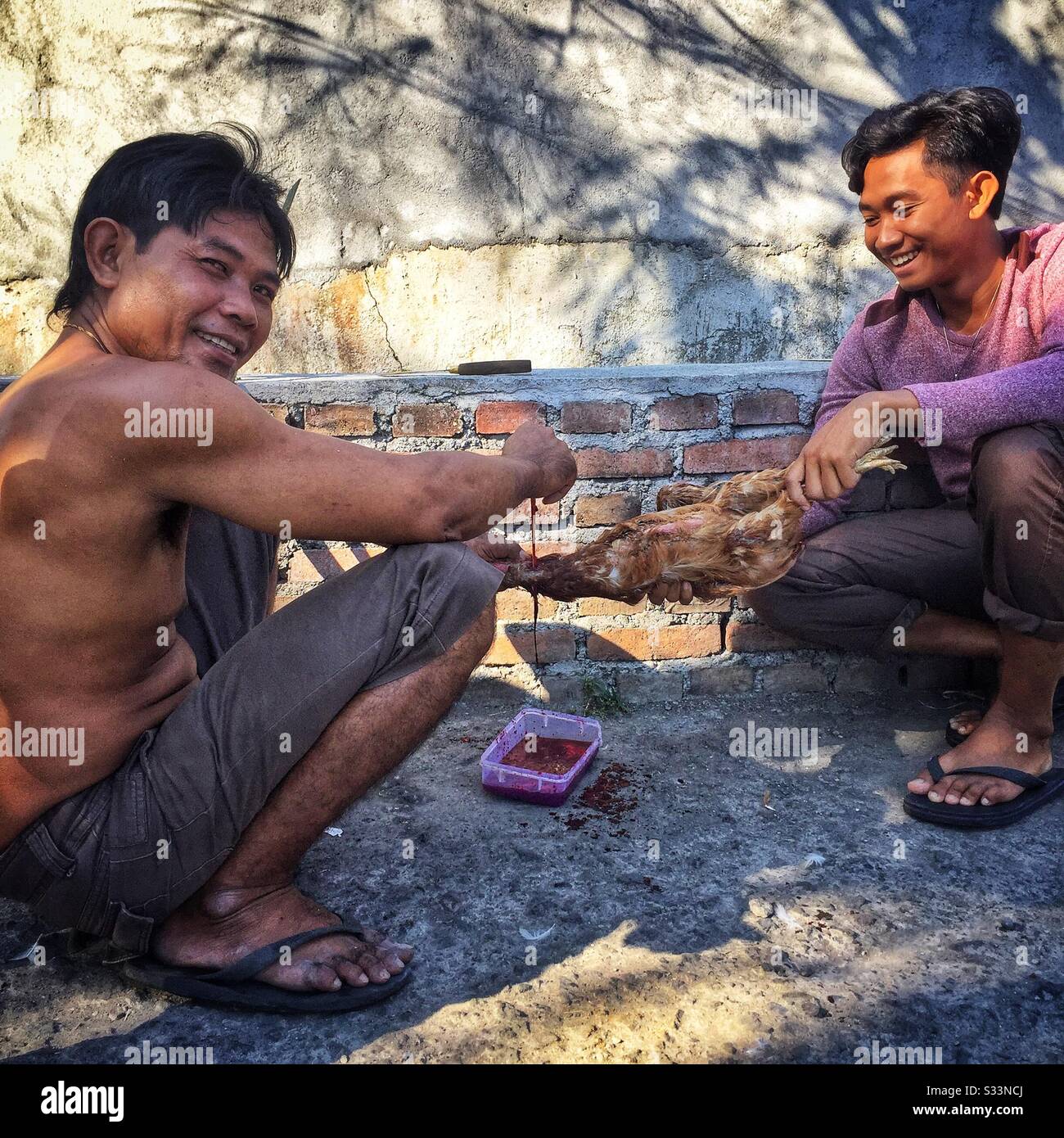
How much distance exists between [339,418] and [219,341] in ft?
3.78

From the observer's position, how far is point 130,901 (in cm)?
186

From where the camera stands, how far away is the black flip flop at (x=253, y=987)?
185 centimetres

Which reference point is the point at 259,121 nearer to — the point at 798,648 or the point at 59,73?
the point at 59,73

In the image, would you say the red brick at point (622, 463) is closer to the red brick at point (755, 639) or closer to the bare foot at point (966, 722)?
the red brick at point (755, 639)

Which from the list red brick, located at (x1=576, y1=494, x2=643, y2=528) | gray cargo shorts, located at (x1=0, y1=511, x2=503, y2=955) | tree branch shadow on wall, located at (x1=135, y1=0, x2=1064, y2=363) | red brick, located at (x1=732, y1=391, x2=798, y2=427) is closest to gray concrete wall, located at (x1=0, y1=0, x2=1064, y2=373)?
tree branch shadow on wall, located at (x1=135, y1=0, x2=1064, y2=363)

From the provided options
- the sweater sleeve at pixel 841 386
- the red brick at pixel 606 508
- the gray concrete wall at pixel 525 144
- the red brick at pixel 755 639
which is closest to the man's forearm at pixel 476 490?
the red brick at pixel 606 508

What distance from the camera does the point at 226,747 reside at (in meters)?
1.83

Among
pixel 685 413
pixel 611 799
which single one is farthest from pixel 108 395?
pixel 685 413

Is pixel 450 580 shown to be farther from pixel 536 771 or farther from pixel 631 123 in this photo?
pixel 631 123

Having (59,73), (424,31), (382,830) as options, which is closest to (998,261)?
(382,830)

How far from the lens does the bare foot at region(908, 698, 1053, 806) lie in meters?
2.60

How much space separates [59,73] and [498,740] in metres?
4.79

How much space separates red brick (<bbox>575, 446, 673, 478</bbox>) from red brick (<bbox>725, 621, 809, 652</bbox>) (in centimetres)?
69

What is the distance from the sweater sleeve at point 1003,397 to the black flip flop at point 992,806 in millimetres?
1055
